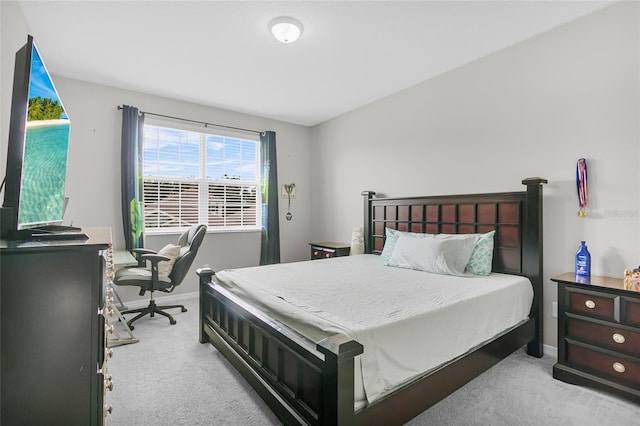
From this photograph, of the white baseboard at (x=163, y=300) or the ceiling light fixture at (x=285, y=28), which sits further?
the white baseboard at (x=163, y=300)

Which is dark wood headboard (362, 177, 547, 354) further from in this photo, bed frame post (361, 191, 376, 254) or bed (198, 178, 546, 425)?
bed frame post (361, 191, 376, 254)

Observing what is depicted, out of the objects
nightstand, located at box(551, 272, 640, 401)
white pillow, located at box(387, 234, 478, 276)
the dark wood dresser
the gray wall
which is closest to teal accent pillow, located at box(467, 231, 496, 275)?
white pillow, located at box(387, 234, 478, 276)

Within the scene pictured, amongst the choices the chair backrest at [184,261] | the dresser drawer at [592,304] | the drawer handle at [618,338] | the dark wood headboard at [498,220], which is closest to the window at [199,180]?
the chair backrest at [184,261]

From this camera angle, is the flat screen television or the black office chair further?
the black office chair

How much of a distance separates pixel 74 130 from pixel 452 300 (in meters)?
4.20

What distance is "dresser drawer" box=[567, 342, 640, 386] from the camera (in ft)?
6.32

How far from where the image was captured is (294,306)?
182 centimetres

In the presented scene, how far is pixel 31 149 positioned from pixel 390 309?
1794mm

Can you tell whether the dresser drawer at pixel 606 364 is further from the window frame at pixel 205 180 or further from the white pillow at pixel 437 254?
the window frame at pixel 205 180

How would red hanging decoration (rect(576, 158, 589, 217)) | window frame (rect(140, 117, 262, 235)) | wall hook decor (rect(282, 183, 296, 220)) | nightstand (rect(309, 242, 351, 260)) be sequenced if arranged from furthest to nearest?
wall hook decor (rect(282, 183, 296, 220)) → nightstand (rect(309, 242, 351, 260)) → window frame (rect(140, 117, 262, 235)) → red hanging decoration (rect(576, 158, 589, 217))

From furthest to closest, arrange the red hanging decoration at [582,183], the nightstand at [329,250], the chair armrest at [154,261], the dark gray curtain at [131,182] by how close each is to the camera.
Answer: the nightstand at [329,250]
the dark gray curtain at [131,182]
the chair armrest at [154,261]
the red hanging decoration at [582,183]

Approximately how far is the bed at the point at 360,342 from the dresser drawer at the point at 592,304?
387mm

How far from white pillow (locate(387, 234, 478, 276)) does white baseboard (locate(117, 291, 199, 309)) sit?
2830mm

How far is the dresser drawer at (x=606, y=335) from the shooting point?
6.33ft
